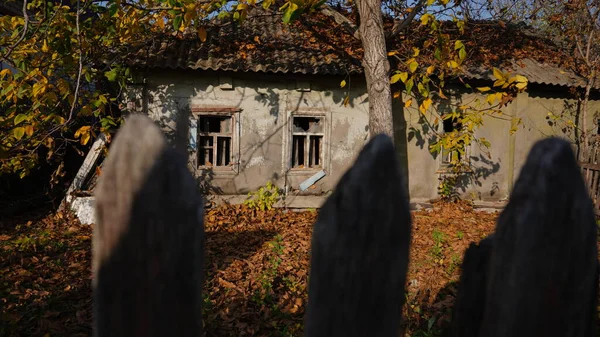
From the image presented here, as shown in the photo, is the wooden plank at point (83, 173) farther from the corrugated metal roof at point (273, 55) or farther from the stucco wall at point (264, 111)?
the corrugated metal roof at point (273, 55)

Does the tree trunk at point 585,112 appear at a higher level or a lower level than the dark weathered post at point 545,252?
higher

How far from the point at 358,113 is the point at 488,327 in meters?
8.35

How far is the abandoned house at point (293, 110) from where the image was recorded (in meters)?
8.43

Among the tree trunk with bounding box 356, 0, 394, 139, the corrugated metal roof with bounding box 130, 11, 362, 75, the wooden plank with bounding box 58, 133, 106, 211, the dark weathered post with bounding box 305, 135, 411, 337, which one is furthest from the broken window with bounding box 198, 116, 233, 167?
the dark weathered post with bounding box 305, 135, 411, 337

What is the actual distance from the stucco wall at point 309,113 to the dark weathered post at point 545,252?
781 cm

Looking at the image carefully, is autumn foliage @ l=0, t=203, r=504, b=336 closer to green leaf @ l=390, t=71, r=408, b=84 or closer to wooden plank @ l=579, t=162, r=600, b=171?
wooden plank @ l=579, t=162, r=600, b=171

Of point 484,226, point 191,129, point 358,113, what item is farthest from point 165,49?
point 484,226

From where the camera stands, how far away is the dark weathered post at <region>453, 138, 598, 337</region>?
1.00 metres

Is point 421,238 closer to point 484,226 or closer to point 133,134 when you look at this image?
point 484,226

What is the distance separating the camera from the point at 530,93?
10.0m

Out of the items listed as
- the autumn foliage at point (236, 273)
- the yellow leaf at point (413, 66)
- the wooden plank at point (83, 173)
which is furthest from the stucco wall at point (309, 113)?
the yellow leaf at point (413, 66)

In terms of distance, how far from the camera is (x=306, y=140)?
920 centimetres

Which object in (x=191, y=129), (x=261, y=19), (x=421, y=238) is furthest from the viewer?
(x=261, y=19)

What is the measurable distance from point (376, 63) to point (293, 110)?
2.31m
